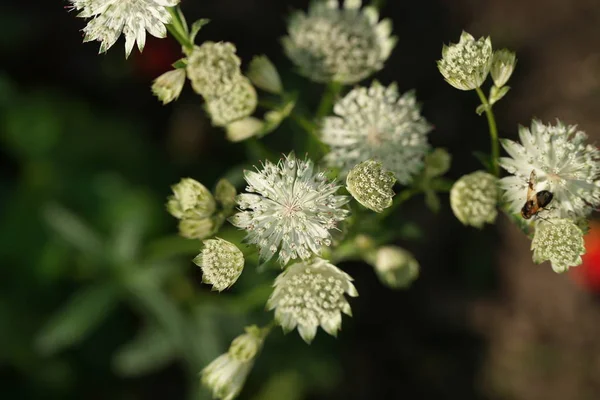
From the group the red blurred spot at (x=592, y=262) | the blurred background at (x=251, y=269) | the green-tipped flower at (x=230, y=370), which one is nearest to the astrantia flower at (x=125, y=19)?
the green-tipped flower at (x=230, y=370)

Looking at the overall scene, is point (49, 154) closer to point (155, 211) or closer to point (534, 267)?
point (155, 211)

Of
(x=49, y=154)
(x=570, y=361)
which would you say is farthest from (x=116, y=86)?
(x=570, y=361)

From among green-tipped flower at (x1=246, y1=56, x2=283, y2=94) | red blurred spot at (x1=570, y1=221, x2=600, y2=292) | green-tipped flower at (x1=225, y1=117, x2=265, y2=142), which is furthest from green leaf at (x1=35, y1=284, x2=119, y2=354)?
red blurred spot at (x1=570, y1=221, x2=600, y2=292)

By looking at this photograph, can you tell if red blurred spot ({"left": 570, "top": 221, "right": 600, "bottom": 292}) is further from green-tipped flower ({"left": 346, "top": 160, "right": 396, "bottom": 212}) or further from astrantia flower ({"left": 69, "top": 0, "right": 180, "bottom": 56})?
astrantia flower ({"left": 69, "top": 0, "right": 180, "bottom": 56})

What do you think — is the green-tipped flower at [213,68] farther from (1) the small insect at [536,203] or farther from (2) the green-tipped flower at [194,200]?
(1) the small insect at [536,203]

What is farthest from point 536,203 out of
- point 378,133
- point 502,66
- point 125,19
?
point 125,19

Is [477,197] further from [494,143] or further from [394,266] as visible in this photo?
[394,266]
